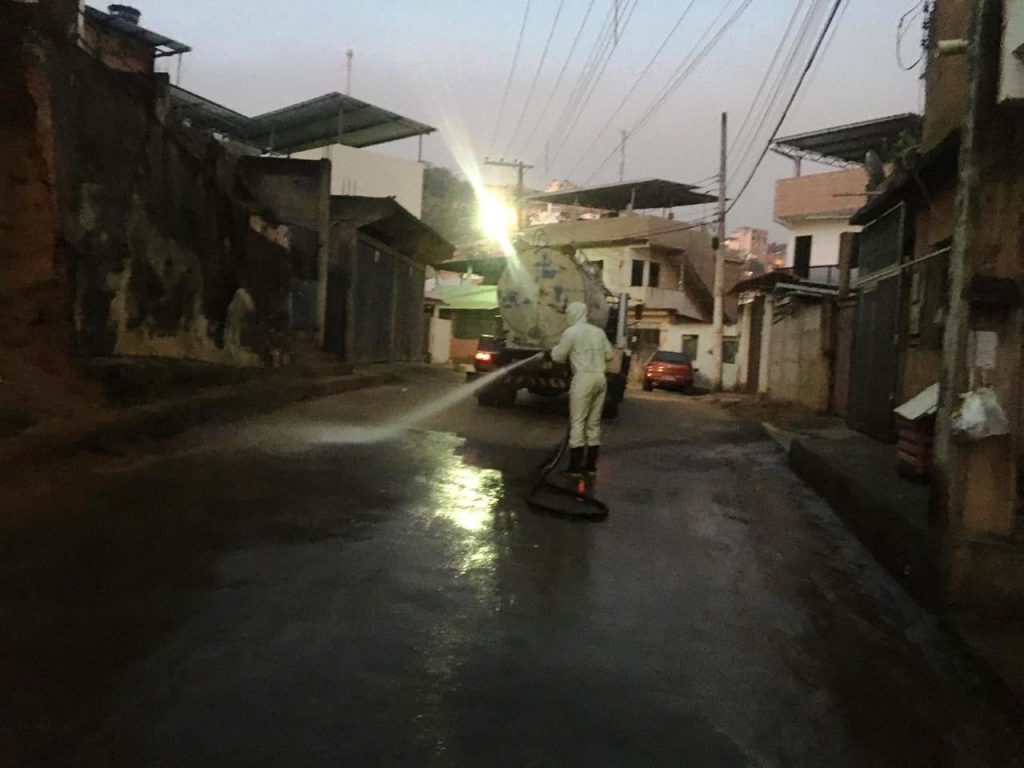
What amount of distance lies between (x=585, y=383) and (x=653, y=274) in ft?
121

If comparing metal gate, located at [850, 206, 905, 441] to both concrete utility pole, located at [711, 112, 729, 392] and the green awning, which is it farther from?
the green awning

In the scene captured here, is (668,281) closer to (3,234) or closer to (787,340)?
(787,340)

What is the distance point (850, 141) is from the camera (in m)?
31.9

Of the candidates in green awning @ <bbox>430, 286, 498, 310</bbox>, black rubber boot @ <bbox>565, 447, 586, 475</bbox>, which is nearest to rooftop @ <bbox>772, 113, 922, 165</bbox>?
green awning @ <bbox>430, 286, 498, 310</bbox>

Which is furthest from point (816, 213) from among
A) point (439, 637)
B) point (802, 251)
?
point (439, 637)

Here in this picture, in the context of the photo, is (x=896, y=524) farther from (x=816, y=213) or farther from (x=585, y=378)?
(x=816, y=213)

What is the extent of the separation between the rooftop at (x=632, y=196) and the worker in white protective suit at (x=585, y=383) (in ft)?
117

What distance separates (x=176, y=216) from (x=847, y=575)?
33.7ft

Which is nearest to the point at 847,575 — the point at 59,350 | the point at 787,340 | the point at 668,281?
the point at 59,350

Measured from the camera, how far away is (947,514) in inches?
204

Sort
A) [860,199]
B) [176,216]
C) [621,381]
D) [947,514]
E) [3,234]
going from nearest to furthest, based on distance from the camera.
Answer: [947,514] → [3,234] → [176,216] → [621,381] → [860,199]

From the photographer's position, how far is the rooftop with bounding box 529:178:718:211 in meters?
44.4

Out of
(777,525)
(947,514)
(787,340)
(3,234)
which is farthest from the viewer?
(787,340)

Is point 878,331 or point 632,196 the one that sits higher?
point 632,196
